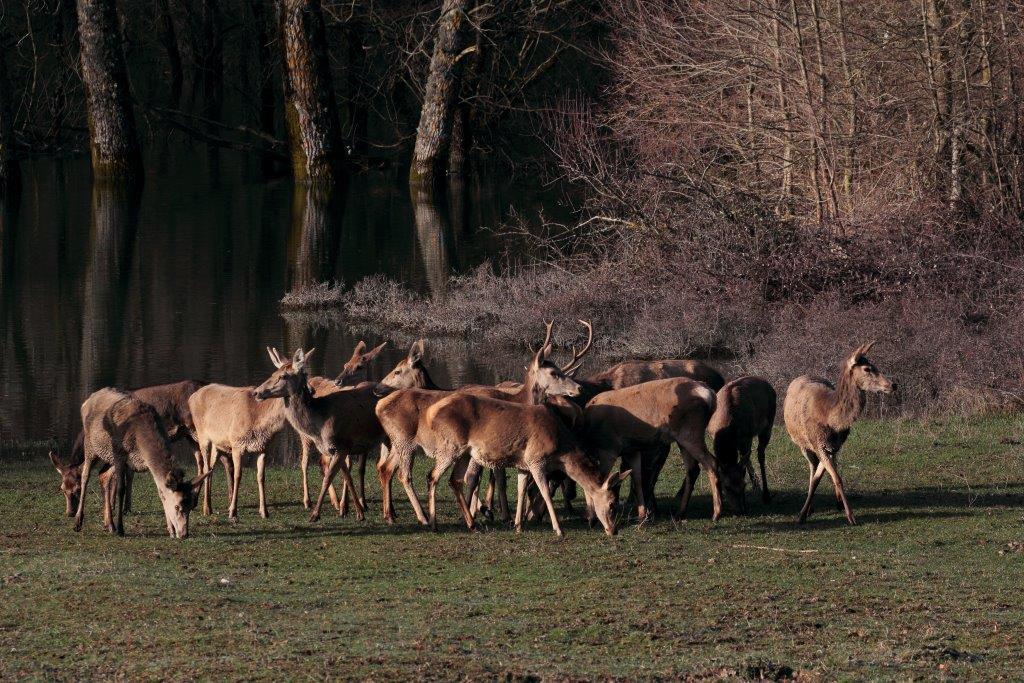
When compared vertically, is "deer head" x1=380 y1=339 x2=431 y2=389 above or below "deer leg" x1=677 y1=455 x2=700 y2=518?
above

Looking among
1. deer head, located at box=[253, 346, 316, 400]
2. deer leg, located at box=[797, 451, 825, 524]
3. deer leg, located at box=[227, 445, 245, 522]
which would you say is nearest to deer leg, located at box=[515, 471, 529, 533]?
deer head, located at box=[253, 346, 316, 400]

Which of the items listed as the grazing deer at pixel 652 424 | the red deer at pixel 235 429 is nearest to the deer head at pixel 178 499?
the red deer at pixel 235 429

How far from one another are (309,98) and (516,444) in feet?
137

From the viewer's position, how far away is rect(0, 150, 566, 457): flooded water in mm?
27125

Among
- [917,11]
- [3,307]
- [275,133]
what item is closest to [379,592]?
[917,11]

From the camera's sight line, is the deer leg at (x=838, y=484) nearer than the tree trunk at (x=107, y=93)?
Yes

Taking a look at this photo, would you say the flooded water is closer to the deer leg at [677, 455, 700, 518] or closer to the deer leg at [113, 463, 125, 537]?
the deer leg at [113, 463, 125, 537]

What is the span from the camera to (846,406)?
14.7m

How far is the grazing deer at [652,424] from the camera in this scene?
14695 millimetres

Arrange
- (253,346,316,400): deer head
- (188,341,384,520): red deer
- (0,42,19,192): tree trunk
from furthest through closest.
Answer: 1. (0,42,19,192): tree trunk
2. (188,341,384,520): red deer
3. (253,346,316,400): deer head

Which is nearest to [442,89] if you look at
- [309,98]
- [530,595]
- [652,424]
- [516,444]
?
[309,98]

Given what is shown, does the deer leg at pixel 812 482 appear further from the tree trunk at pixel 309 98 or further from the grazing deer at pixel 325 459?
the tree trunk at pixel 309 98

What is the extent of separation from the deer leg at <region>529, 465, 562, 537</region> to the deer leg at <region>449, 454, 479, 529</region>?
2.22 ft

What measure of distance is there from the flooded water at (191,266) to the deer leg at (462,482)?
8898mm
